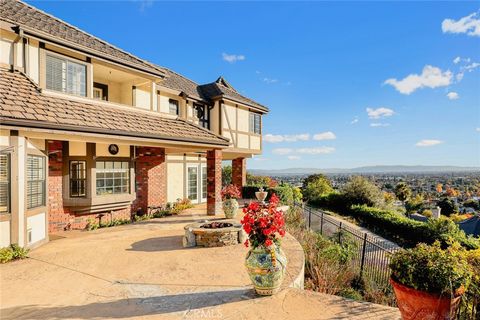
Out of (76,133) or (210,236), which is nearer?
(76,133)

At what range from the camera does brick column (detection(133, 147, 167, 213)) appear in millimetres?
12742

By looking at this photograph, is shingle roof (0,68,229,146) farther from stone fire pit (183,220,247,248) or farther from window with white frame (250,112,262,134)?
window with white frame (250,112,262,134)

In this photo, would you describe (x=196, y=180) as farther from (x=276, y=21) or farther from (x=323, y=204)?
(x=323, y=204)

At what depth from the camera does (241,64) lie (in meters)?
17.3

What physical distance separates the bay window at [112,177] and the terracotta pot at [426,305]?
991cm

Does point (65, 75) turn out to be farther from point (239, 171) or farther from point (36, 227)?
point (239, 171)

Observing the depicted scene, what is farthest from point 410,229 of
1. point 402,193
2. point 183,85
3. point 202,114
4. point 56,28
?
point 402,193

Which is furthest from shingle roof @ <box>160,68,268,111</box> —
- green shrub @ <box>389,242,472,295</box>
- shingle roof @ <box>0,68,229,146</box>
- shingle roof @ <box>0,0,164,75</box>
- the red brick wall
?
green shrub @ <box>389,242,472,295</box>

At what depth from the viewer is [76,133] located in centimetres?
742

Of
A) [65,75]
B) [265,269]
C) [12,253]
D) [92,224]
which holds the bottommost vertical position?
[92,224]

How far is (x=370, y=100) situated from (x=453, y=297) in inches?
1021

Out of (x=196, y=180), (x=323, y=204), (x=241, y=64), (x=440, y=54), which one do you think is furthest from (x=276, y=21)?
(x=323, y=204)

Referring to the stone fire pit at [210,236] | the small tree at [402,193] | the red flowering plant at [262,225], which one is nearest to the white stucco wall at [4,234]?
the stone fire pit at [210,236]

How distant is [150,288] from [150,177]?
8.69 meters
